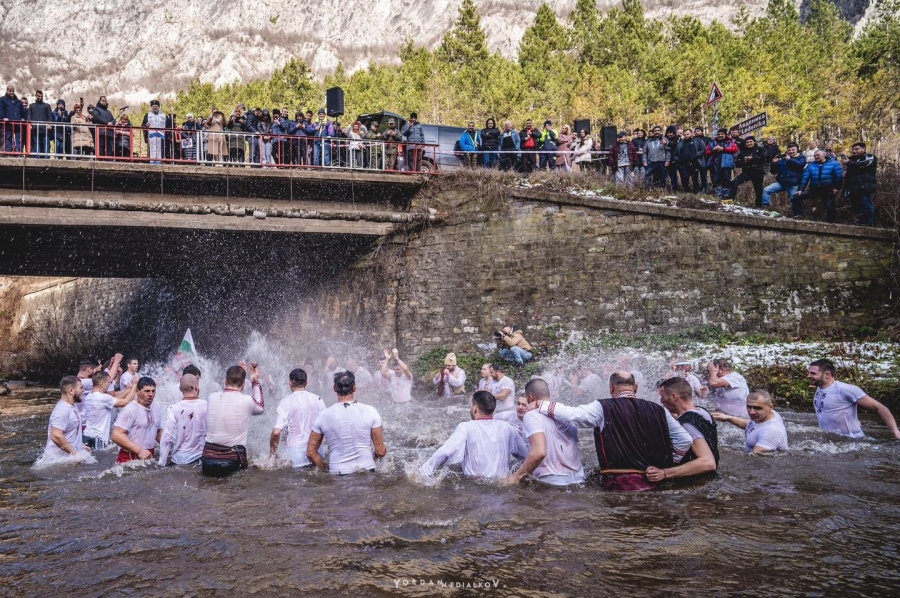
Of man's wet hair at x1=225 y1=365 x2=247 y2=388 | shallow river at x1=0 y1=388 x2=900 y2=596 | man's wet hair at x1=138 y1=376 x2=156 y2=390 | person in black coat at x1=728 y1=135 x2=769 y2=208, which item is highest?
person in black coat at x1=728 y1=135 x2=769 y2=208

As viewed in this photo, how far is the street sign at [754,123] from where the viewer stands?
1577cm

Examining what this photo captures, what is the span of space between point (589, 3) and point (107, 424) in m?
59.8

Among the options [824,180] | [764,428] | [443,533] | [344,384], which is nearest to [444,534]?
[443,533]

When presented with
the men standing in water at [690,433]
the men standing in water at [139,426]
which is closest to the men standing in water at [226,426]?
the men standing in water at [139,426]

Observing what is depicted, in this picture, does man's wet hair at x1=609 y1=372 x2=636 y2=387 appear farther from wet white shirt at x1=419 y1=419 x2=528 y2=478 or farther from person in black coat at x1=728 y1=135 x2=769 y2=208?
person in black coat at x1=728 y1=135 x2=769 y2=208

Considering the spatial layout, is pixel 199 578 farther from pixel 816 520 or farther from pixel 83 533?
pixel 816 520

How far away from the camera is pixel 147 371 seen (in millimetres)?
26438

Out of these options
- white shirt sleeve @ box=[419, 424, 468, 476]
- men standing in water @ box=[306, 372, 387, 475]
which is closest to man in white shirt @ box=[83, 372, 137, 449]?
men standing in water @ box=[306, 372, 387, 475]

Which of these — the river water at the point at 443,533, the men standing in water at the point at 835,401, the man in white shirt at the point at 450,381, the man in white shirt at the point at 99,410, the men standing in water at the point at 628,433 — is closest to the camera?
the river water at the point at 443,533

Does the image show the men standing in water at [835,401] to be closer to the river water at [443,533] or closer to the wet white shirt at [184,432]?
the river water at [443,533]

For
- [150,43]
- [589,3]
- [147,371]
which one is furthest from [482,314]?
[150,43]

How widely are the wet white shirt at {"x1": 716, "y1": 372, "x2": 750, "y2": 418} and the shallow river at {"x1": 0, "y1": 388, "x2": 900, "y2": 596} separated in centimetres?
126

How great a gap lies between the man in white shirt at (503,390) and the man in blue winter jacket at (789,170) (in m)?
9.53

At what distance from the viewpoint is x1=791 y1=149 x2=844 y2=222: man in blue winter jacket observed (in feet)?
49.6
